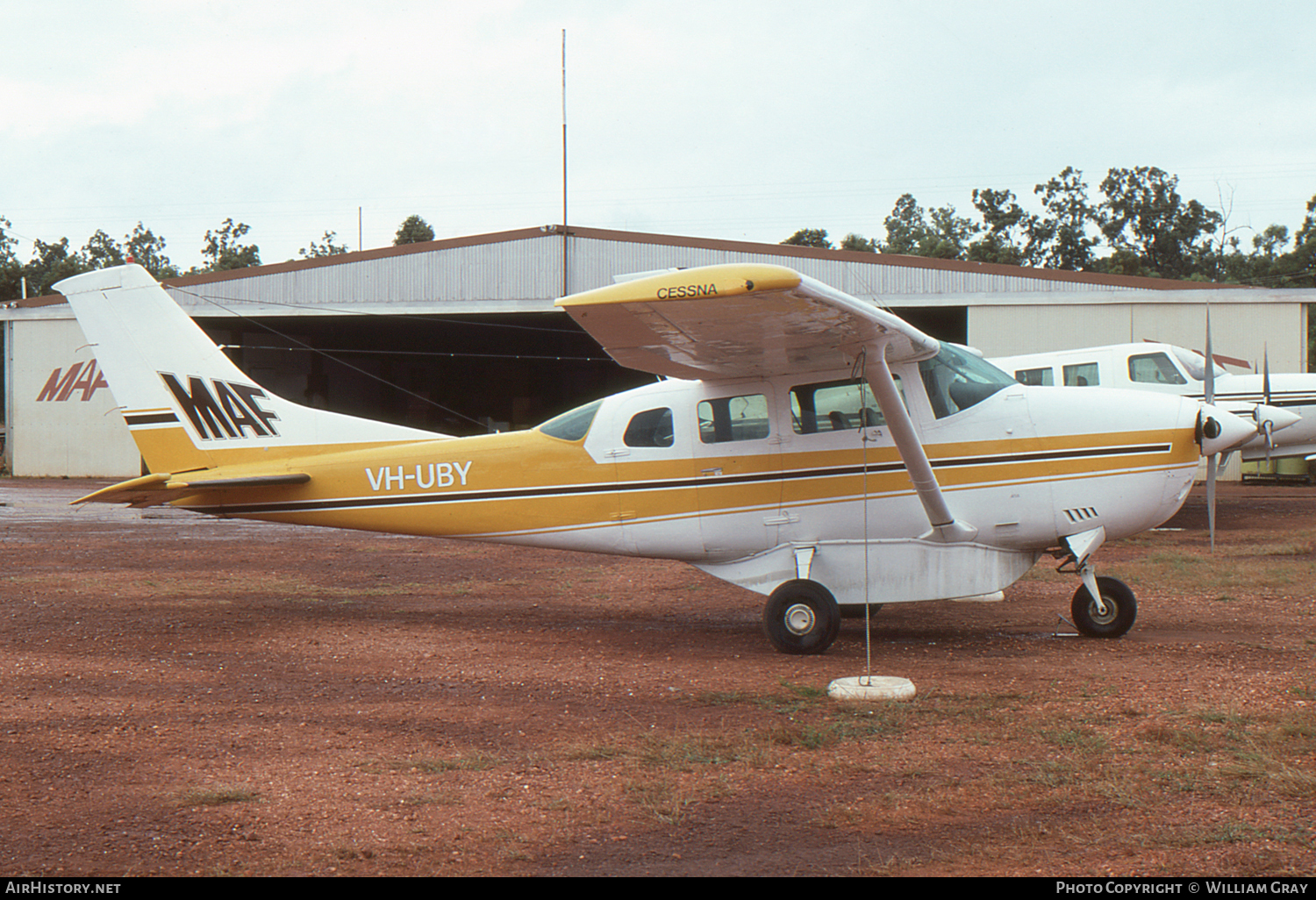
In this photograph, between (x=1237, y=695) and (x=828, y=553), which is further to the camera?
(x=828, y=553)

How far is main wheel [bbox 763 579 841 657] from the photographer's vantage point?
801 centimetres

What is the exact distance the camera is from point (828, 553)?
846cm

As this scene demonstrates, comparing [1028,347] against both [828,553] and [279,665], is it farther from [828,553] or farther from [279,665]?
[279,665]

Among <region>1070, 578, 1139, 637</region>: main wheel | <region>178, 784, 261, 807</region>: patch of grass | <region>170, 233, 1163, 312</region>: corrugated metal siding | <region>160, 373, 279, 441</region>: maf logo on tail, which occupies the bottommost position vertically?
<region>178, 784, 261, 807</region>: patch of grass

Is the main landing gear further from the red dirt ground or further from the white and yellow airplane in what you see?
the red dirt ground

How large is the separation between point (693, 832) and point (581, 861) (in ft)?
1.82

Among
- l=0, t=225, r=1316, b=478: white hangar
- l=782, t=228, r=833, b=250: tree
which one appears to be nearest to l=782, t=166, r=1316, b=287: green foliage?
l=782, t=228, r=833, b=250: tree

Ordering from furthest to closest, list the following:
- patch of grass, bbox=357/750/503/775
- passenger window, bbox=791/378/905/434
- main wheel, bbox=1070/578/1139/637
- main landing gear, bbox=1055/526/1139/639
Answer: passenger window, bbox=791/378/905/434
main wheel, bbox=1070/578/1139/637
main landing gear, bbox=1055/526/1139/639
patch of grass, bbox=357/750/503/775

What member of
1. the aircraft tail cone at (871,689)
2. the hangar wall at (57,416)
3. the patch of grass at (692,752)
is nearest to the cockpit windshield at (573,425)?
the aircraft tail cone at (871,689)

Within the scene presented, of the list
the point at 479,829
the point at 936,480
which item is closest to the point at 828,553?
the point at 936,480

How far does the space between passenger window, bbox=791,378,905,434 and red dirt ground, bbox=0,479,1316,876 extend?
1.91m

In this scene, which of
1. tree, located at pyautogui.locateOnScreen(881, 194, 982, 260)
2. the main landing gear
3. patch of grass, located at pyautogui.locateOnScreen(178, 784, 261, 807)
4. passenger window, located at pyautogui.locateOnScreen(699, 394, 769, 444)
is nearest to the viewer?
patch of grass, located at pyautogui.locateOnScreen(178, 784, 261, 807)

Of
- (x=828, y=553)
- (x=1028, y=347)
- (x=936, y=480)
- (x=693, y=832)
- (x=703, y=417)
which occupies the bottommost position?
(x=693, y=832)
